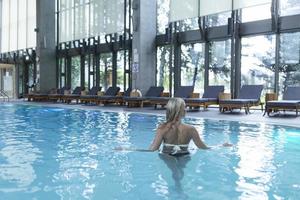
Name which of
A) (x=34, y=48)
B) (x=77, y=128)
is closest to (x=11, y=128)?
(x=77, y=128)

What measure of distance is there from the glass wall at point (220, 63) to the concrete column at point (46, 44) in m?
12.5

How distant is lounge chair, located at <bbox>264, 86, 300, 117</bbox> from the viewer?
1127cm

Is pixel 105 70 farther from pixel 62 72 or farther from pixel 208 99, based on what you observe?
pixel 208 99

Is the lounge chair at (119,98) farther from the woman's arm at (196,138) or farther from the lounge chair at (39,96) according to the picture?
the woman's arm at (196,138)

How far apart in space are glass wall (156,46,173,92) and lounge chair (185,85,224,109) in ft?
12.7

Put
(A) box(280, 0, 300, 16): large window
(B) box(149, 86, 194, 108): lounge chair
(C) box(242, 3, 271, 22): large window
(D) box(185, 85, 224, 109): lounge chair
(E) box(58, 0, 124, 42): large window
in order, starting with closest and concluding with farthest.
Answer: (A) box(280, 0, 300, 16): large window
(D) box(185, 85, 224, 109): lounge chair
(C) box(242, 3, 271, 22): large window
(B) box(149, 86, 194, 108): lounge chair
(E) box(58, 0, 124, 42): large window

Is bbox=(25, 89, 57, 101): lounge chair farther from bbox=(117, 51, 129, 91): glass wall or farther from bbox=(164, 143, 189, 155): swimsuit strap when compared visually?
bbox=(164, 143, 189, 155): swimsuit strap

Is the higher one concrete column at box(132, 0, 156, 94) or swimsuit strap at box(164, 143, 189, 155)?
concrete column at box(132, 0, 156, 94)

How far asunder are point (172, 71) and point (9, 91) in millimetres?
17090

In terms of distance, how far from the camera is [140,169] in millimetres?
5031

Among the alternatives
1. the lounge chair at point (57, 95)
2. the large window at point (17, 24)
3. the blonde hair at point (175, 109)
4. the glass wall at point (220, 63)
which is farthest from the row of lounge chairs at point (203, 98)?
the large window at point (17, 24)

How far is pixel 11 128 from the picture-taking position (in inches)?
376

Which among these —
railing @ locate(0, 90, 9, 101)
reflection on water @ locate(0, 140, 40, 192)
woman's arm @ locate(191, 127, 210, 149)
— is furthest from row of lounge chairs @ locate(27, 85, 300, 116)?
reflection on water @ locate(0, 140, 40, 192)

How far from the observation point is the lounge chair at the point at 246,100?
496 inches
